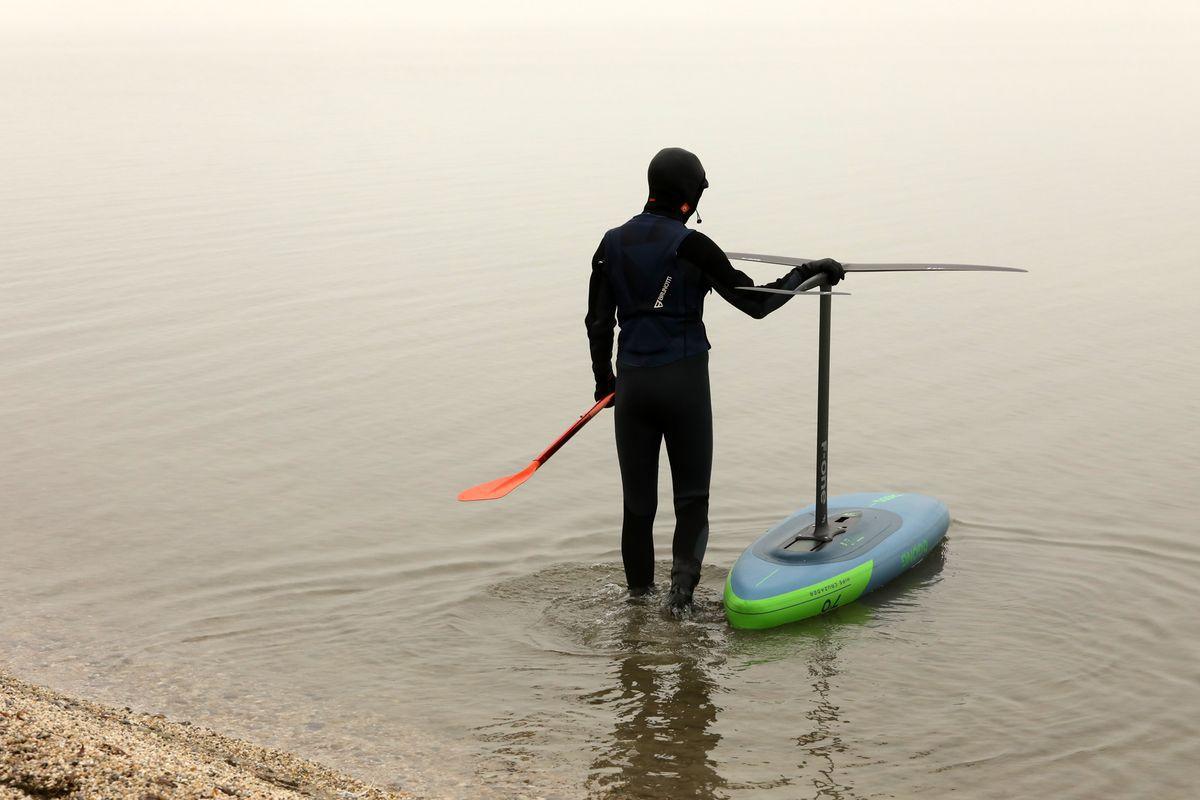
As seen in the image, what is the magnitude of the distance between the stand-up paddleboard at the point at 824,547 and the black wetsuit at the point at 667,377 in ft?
0.67

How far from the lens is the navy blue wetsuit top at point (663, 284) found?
5.38 meters

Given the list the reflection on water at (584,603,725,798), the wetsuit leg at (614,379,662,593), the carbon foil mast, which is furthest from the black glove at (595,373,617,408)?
the reflection on water at (584,603,725,798)

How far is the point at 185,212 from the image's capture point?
16828mm

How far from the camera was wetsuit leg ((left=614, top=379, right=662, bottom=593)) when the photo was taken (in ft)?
18.3

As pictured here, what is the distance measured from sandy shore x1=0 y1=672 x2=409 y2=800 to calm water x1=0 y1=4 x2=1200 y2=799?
34 centimetres

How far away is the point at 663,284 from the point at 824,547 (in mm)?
1342

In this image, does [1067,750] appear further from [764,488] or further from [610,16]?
[610,16]

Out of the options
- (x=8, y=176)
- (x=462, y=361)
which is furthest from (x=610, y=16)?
(x=462, y=361)

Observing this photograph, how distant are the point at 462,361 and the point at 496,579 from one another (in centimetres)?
410

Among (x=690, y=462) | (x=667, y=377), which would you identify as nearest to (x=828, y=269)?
(x=667, y=377)

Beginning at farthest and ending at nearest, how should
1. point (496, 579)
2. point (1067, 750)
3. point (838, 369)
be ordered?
point (838, 369)
point (496, 579)
point (1067, 750)

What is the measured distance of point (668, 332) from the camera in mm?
5488

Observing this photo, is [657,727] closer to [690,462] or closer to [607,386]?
[690,462]

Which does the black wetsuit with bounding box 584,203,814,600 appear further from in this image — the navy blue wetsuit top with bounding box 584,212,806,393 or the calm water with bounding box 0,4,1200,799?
the calm water with bounding box 0,4,1200,799
